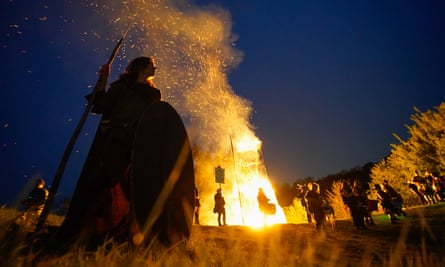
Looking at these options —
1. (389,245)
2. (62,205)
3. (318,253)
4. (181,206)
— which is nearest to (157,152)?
(181,206)

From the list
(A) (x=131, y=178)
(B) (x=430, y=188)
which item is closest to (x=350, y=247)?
(A) (x=131, y=178)

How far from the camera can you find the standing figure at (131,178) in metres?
2.51

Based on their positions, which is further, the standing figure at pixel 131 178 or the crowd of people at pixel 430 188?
the crowd of people at pixel 430 188

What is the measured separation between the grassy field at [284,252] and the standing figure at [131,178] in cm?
23

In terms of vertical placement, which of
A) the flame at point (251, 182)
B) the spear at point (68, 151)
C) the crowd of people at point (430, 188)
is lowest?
the spear at point (68, 151)

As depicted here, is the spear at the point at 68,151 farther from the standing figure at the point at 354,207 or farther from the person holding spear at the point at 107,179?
Answer: the standing figure at the point at 354,207

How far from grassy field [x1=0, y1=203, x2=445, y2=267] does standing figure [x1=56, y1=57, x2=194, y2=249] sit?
0.23m

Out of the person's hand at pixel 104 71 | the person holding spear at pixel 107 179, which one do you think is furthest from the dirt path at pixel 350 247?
the person's hand at pixel 104 71

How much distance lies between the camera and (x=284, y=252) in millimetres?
5117

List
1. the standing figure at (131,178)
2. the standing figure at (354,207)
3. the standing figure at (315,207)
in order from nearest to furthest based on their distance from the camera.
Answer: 1. the standing figure at (131,178)
2. the standing figure at (354,207)
3. the standing figure at (315,207)

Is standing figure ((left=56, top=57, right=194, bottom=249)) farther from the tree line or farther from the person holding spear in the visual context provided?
the tree line

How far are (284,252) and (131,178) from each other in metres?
3.64

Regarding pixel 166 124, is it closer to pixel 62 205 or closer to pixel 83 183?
pixel 83 183

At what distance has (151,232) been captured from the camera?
8.08 ft
